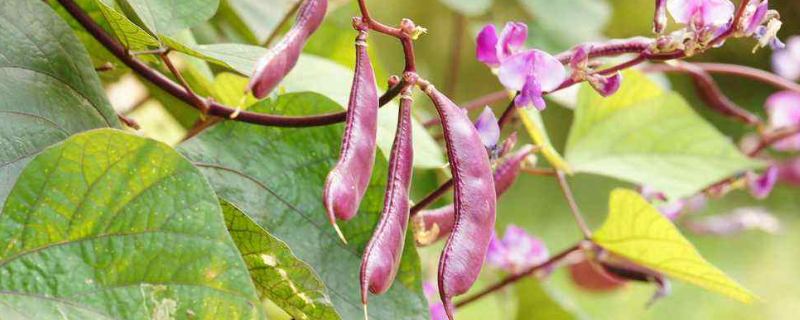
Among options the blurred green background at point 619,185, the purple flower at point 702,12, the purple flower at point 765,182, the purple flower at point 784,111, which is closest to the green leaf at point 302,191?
the purple flower at point 702,12

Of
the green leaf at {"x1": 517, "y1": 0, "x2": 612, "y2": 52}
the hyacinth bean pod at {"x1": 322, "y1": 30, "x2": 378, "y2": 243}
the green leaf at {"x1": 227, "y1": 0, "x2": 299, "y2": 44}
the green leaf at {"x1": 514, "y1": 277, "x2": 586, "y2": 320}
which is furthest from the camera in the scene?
the green leaf at {"x1": 517, "y1": 0, "x2": 612, "y2": 52}

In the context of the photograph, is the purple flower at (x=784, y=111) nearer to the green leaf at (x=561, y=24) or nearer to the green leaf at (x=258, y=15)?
the green leaf at (x=561, y=24)

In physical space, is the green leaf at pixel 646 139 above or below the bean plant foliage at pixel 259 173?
below

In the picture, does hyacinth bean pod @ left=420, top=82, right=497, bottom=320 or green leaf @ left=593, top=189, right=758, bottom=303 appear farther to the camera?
green leaf @ left=593, top=189, right=758, bottom=303

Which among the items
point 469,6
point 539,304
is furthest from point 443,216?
point 469,6

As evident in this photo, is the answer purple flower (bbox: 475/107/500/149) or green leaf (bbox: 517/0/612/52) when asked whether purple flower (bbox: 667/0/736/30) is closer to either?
purple flower (bbox: 475/107/500/149)

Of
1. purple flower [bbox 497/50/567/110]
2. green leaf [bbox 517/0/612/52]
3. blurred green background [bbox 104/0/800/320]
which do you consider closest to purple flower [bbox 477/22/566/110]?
purple flower [bbox 497/50/567/110]

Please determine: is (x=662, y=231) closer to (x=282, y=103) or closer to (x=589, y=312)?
(x=282, y=103)
